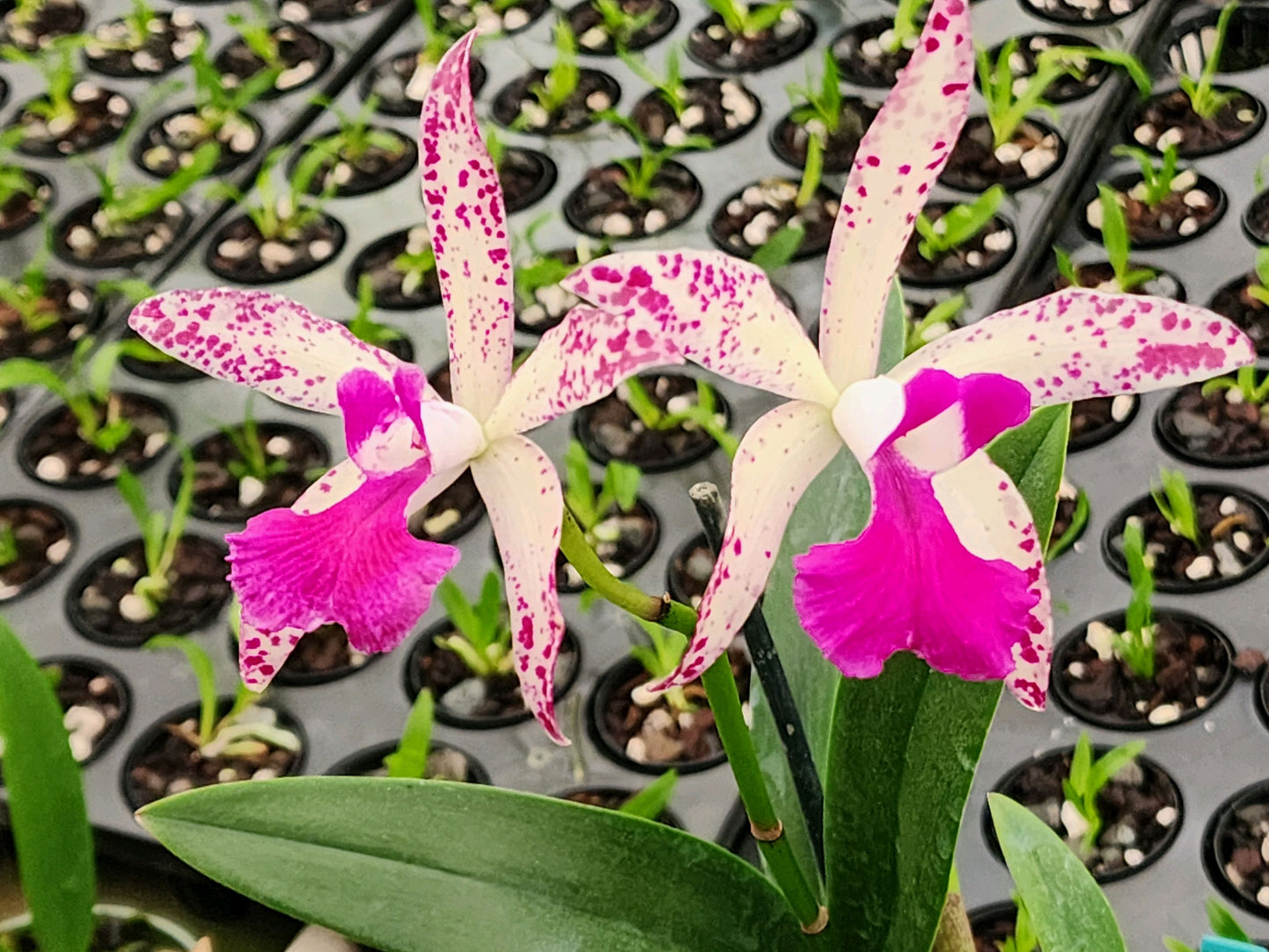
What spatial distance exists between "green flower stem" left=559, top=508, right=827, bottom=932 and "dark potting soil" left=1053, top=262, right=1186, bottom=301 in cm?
88

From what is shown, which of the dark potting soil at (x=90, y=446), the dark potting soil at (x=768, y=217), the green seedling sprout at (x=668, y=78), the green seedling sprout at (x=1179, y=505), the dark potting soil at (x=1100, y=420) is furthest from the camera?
the green seedling sprout at (x=668, y=78)

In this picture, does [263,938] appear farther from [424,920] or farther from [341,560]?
[341,560]

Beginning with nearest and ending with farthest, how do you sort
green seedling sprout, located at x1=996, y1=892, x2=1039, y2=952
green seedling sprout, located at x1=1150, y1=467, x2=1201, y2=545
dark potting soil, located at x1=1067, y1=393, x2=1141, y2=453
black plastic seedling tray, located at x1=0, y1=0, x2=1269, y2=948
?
green seedling sprout, located at x1=996, y1=892, x2=1039, y2=952
black plastic seedling tray, located at x1=0, y1=0, x2=1269, y2=948
green seedling sprout, located at x1=1150, y1=467, x2=1201, y2=545
dark potting soil, located at x1=1067, y1=393, x2=1141, y2=453

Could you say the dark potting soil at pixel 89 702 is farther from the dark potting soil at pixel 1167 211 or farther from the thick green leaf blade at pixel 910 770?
the dark potting soil at pixel 1167 211

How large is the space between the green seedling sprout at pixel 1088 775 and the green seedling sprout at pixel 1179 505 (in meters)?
0.24

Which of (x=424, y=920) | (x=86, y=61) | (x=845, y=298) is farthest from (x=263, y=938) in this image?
(x=86, y=61)

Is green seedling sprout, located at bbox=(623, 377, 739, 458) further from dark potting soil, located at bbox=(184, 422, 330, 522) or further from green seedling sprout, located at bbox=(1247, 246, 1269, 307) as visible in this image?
green seedling sprout, located at bbox=(1247, 246, 1269, 307)

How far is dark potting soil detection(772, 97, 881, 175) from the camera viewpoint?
159 centimetres

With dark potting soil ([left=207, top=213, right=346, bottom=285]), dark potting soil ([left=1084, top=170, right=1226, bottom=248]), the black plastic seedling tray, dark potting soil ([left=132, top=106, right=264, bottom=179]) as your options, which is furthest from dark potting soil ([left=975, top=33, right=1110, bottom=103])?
dark potting soil ([left=132, top=106, right=264, bottom=179])

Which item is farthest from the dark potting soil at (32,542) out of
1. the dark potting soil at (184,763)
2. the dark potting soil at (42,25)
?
the dark potting soil at (42,25)

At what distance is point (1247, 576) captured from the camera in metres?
1.16

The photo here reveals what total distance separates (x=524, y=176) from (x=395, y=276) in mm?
212

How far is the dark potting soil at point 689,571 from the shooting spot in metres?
1.23

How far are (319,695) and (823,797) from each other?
651 mm
